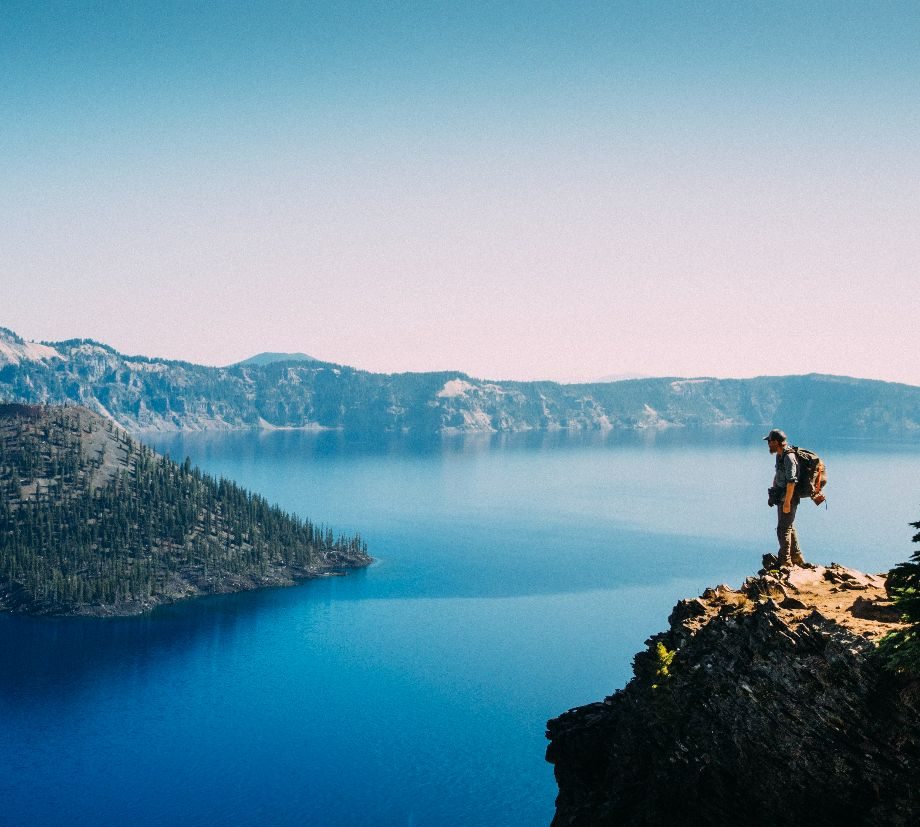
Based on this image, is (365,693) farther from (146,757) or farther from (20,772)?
(20,772)

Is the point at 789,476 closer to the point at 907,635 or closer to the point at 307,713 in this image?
the point at 907,635

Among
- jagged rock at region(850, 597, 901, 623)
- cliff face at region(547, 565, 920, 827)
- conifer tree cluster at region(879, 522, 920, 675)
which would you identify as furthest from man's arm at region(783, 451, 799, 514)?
conifer tree cluster at region(879, 522, 920, 675)

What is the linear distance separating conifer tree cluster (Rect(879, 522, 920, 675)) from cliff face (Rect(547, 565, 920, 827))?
849 millimetres

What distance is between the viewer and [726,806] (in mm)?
30922

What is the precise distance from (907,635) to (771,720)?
5.97 meters

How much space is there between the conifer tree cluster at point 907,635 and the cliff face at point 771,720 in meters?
0.85

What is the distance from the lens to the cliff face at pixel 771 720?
90.9 ft

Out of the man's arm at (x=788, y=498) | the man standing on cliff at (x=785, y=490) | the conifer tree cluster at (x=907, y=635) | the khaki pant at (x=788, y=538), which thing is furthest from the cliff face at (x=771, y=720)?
the man's arm at (x=788, y=498)

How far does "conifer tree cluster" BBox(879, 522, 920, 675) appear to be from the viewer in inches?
1044

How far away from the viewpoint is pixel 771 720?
30109 mm

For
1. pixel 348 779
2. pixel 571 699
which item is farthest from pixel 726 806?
pixel 571 699

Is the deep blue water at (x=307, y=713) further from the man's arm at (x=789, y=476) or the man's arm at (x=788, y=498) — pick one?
the man's arm at (x=789, y=476)

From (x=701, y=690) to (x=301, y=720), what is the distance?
118 metres

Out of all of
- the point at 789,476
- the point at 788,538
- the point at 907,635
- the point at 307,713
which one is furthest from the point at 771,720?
the point at 307,713
